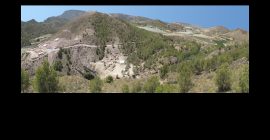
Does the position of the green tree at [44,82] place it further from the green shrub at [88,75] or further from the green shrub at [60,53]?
the green shrub at [60,53]

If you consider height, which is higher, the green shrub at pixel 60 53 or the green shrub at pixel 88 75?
the green shrub at pixel 60 53

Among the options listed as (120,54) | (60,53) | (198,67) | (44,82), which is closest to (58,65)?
(60,53)

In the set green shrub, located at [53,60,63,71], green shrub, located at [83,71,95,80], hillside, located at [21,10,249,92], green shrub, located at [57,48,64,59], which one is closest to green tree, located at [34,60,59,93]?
hillside, located at [21,10,249,92]

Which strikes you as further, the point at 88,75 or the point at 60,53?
the point at 60,53

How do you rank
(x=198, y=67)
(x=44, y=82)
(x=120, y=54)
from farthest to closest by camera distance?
(x=120, y=54)
(x=198, y=67)
(x=44, y=82)

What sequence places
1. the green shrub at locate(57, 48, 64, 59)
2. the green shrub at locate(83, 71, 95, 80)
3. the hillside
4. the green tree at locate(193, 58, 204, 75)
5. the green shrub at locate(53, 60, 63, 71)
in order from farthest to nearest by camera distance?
the green shrub at locate(57, 48, 64, 59), the green shrub at locate(53, 60, 63, 71), the green shrub at locate(83, 71, 95, 80), the hillside, the green tree at locate(193, 58, 204, 75)

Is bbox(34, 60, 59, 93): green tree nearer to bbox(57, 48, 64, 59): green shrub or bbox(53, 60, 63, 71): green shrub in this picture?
bbox(53, 60, 63, 71): green shrub

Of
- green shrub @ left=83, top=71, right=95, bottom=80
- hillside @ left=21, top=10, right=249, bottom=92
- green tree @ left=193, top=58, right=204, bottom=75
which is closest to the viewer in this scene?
green tree @ left=193, top=58, right=204, bottom=75

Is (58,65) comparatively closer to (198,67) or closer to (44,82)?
(198,67)

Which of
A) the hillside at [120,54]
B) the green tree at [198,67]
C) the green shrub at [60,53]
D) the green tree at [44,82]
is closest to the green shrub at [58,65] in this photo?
the hillside at [120,54]

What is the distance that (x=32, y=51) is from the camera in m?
35.7
